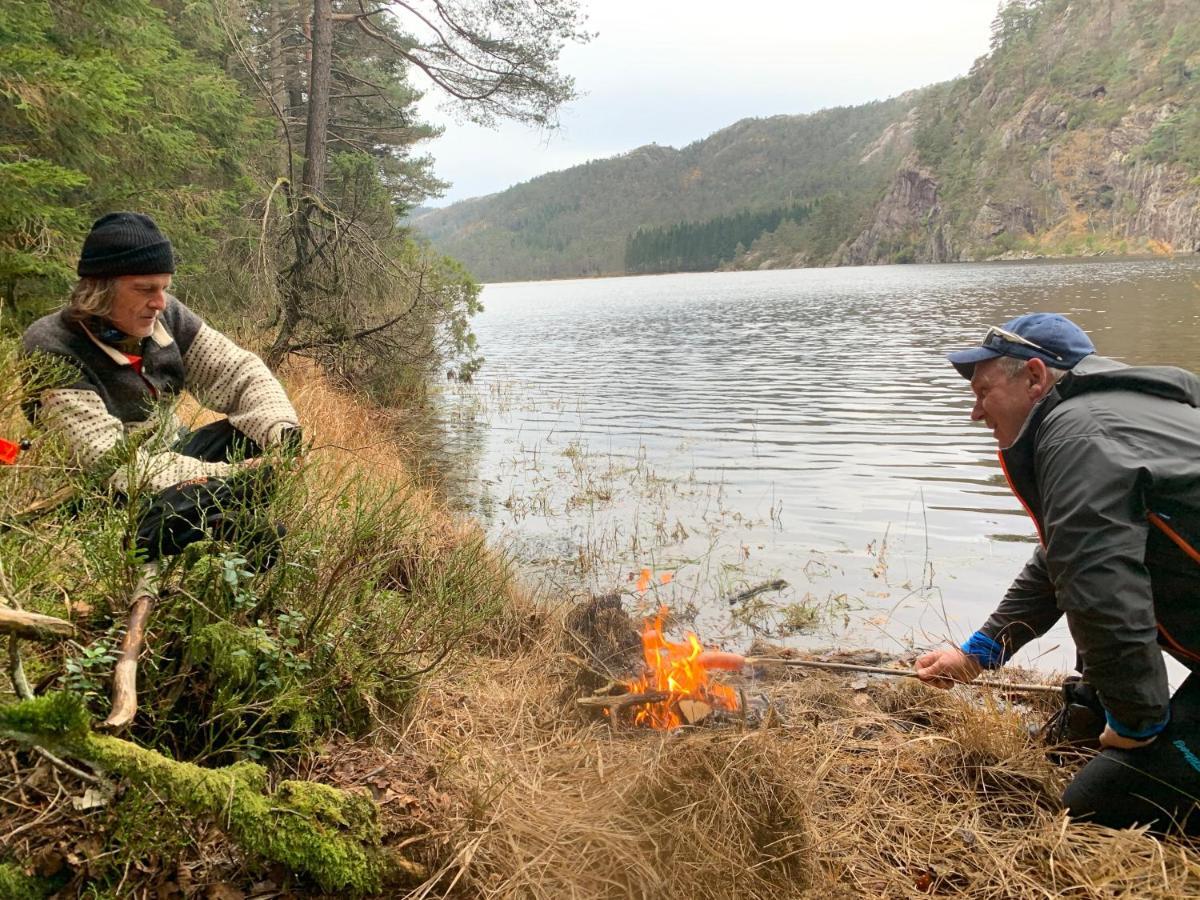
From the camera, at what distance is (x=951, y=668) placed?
350 centimetres

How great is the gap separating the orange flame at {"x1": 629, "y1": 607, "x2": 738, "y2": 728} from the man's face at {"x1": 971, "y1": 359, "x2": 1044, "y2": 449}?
73.7 inches

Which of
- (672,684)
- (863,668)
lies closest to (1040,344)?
(863,668)

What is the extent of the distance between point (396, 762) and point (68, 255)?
6.01m

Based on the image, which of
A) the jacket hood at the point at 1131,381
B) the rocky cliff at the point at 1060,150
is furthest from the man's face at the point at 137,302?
the rocky cliff at the point at 1060,150

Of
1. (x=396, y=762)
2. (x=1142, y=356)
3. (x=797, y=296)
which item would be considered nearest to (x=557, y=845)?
(x=396, y=762)

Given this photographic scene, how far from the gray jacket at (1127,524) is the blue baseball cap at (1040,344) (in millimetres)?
146

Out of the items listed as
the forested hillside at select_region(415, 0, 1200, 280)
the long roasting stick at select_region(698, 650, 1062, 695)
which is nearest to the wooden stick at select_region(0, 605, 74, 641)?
the long roasting stick at select_region(698, 650, 1062, 695)

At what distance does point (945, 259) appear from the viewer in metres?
→ 101

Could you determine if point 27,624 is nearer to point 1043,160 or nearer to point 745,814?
point 745,814

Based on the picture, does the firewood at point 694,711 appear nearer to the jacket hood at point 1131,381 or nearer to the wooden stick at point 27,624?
the jacket hood at point 1131,381

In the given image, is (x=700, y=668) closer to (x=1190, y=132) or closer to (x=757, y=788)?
(x=757, y=788)

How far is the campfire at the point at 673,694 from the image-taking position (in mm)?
3664

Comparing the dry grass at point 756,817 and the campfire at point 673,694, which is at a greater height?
the dry grass at point 756,817

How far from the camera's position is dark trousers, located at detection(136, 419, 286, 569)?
2.47m
